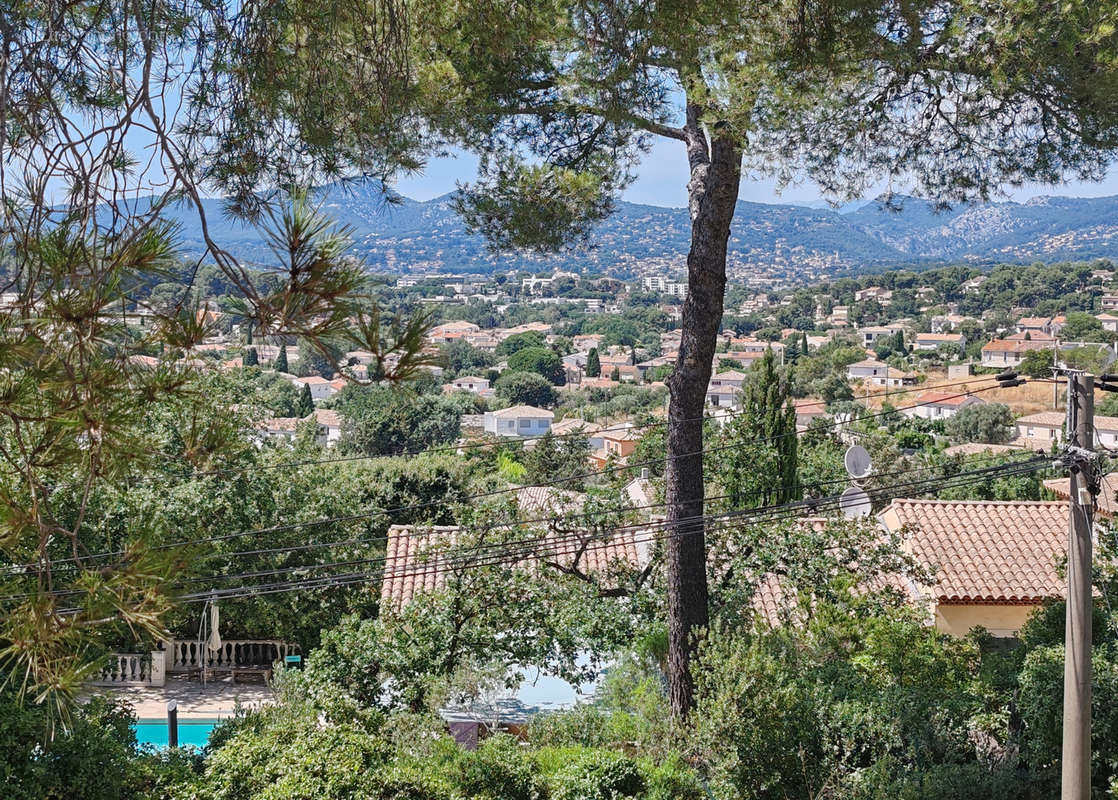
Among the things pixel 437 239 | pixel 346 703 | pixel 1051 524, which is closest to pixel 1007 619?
pixel 1051 524

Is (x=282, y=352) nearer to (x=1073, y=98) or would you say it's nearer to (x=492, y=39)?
(x=492, y=39)

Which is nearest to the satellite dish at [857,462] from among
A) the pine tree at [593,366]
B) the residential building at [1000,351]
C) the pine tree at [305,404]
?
the pine tree at [305,404]

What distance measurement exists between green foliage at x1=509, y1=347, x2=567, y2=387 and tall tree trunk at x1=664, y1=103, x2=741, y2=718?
5222 centimetres

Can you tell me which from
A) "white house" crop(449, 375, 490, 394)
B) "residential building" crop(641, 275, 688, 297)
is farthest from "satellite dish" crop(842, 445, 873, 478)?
"residential building" crop(641, 275, 688, 297)

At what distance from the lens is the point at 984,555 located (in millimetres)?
10586

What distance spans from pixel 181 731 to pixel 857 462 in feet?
26.6

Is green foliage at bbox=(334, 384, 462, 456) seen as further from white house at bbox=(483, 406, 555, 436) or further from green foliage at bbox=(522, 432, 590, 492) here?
white house at bbox=(483, 406, 555, 436)

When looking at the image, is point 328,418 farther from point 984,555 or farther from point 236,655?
point 984,555

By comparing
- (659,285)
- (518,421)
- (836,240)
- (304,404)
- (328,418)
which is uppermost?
(836,240)

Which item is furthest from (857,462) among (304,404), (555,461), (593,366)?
(593,366)

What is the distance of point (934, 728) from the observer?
234 inches

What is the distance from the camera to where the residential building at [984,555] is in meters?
9.96

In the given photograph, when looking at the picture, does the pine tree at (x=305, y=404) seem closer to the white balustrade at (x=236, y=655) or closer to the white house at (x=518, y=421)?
the white house at (x=518, y=421)

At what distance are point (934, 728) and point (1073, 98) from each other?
388 centimetres
